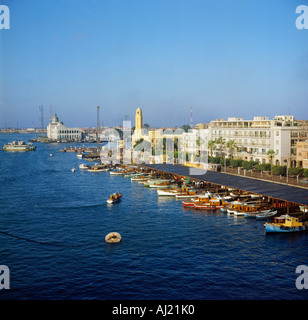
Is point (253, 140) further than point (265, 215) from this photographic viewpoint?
Yes

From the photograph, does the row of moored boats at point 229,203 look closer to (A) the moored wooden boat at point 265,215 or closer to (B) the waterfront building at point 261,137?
(A) the moored wooden boat at point 265,215

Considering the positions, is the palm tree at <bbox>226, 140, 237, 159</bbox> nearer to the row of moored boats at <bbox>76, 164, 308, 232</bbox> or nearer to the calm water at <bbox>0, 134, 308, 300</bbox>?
the row of moored boats at <bbox>76, 164, 308, 232</bbox>

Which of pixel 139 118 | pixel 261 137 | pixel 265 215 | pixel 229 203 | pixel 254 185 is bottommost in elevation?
pixel 265 215

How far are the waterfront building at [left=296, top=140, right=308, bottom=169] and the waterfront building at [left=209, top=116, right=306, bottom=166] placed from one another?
2.01 meters

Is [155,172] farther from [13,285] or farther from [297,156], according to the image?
[13,285]

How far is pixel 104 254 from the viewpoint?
859 inches

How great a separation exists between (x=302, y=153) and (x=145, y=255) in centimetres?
2779

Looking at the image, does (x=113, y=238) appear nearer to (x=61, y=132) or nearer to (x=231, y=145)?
(x=231, y=145)

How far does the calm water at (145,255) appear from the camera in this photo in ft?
56.9

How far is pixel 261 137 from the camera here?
165 ft

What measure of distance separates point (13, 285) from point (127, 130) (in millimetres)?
116339

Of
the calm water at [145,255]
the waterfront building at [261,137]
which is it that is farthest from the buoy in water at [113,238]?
the waterfront building at [261,137]

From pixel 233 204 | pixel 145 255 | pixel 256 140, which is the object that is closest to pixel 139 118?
pixel 256 140
